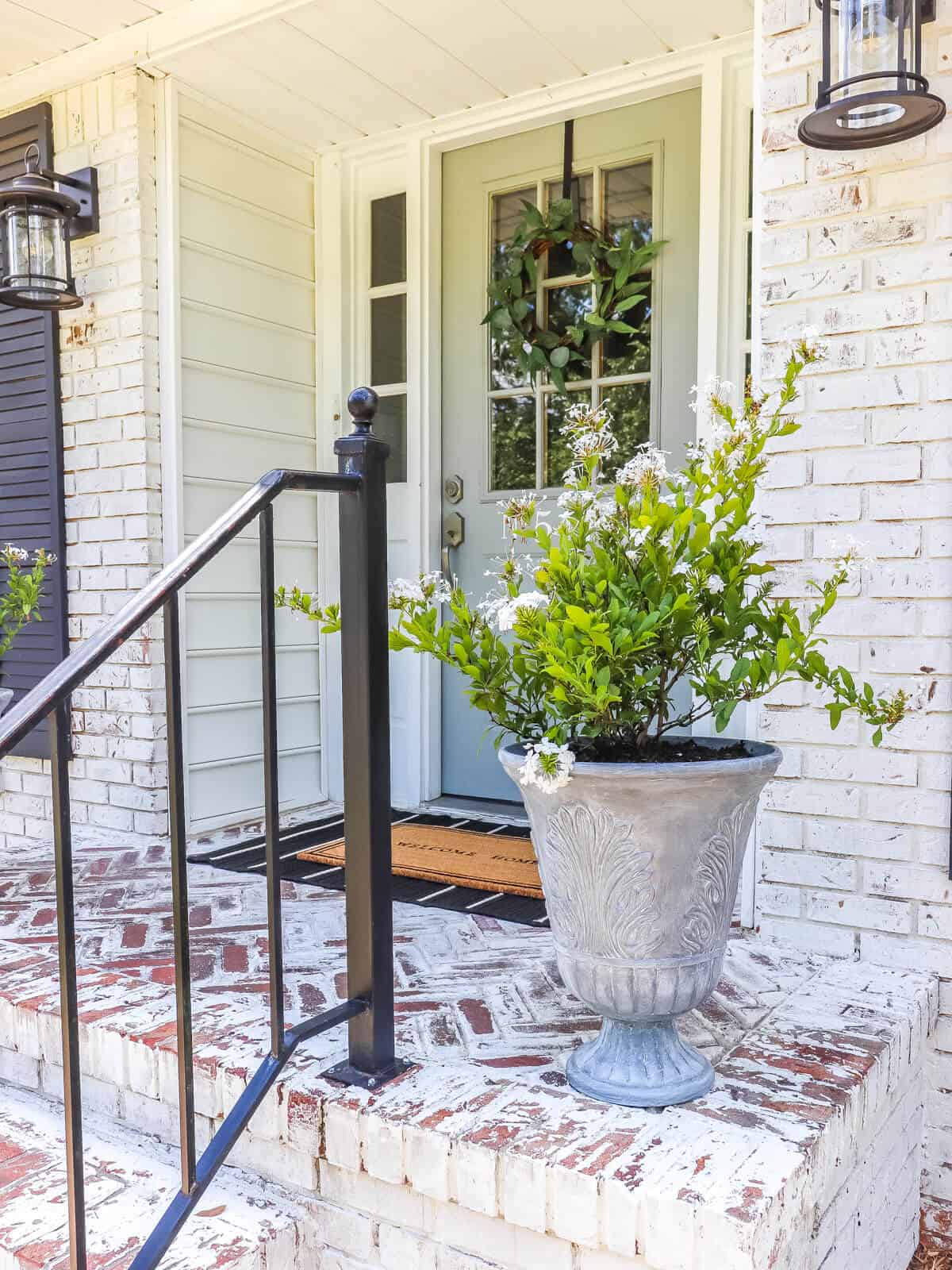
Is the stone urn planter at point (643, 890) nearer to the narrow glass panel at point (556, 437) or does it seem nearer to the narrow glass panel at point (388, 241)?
the narrow glass panel at point (556, 437)

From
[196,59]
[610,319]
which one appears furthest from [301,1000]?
[196,59]

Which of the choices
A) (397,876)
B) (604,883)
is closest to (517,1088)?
(604,883)

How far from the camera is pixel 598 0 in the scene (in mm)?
2521

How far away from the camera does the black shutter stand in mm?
3102

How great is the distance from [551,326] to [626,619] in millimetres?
2079

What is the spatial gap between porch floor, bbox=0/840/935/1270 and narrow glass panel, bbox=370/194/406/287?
2.12m

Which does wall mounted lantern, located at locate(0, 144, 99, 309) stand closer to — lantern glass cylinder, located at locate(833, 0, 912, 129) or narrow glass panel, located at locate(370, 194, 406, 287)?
narrow glass panel, located at locate(370, 194, 406, 287)

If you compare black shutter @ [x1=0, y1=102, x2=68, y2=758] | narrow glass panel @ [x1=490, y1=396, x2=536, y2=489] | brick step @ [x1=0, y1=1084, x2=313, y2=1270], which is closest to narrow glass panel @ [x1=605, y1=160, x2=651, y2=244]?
narrow glass panel @ [x1=490, y1=396, x2=536, y2=489]

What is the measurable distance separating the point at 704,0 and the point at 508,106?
0.73 m

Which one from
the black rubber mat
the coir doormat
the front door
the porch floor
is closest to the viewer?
the porch floor

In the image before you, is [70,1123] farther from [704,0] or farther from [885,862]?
[704,0]

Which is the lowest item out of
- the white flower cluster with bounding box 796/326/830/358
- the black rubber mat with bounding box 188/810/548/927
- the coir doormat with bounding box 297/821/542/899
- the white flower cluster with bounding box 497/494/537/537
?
the black rubber mat with bounding box 188/810/548/927

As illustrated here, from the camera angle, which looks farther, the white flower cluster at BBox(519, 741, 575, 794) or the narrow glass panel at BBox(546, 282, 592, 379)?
the narrow glass panel at BBox(546, 282, 592, 379)

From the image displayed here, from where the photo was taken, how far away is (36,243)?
2787 mm
